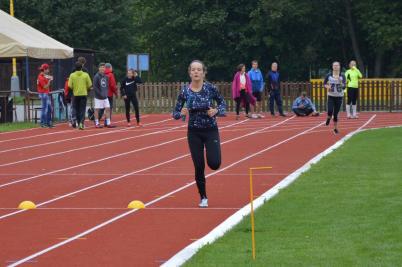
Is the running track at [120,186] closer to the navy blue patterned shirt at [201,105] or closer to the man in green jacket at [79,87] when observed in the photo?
the man in green jacket at [79,87]

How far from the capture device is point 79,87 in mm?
28281

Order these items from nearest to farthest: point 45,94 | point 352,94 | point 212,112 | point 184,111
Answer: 1. point 212,112
2. point 184,111
3. point 45,94
4. point 352,94

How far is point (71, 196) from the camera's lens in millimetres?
13867

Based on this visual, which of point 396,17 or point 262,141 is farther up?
point 396,17

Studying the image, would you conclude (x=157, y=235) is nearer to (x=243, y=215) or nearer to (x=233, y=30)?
(x=243, y=215)

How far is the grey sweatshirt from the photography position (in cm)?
2844

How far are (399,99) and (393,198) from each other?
27.5 meters

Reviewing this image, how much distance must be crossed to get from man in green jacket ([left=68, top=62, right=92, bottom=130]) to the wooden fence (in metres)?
11.1

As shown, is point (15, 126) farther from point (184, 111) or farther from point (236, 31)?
point (236, 31)

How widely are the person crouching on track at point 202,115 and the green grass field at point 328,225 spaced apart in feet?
3.05

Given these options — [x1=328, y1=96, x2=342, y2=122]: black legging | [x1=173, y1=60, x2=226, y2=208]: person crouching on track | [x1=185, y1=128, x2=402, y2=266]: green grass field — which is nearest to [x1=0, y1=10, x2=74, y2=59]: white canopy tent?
[x1=328, y1=96, x2=342, y2=122]: black legging

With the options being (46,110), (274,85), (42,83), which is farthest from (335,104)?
(274,85)

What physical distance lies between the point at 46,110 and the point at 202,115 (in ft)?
60.2

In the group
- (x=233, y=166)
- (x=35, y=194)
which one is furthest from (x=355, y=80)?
(x=35, y=194)
